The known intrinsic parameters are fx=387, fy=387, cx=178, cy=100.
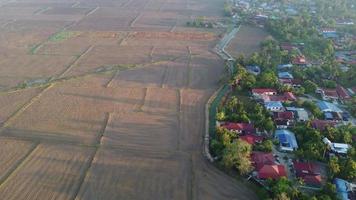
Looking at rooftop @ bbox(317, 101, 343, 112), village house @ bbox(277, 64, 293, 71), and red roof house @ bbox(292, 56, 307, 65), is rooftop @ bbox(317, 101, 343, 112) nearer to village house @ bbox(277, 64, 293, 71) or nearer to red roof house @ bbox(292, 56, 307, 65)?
village house @ bbox(277, 64, 293, 71)

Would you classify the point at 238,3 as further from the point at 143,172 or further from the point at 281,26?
the point at 143,172

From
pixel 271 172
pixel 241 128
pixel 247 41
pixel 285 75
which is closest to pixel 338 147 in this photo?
pixel 271 172

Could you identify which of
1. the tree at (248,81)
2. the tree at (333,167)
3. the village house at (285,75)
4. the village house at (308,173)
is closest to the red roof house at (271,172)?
the village house at (308,173)

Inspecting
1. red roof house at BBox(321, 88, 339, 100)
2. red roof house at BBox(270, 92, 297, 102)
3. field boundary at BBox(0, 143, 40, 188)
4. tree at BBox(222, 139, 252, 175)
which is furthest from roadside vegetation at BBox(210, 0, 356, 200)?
field boundary at BBox(0, 143, 40, 188)

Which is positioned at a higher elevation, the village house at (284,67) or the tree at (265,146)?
the village house at (284,67)

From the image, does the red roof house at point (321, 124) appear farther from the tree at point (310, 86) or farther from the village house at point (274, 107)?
the tree at point (310, 86)
